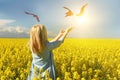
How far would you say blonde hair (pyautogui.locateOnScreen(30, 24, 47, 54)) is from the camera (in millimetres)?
6787

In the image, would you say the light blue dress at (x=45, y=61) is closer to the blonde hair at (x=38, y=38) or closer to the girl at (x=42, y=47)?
the girl at (x=42, y=47)

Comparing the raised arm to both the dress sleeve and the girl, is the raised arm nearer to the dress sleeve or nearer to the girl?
the girl

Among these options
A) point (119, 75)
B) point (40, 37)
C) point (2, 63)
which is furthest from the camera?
point (2, 63)

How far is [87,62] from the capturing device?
9.02 metres

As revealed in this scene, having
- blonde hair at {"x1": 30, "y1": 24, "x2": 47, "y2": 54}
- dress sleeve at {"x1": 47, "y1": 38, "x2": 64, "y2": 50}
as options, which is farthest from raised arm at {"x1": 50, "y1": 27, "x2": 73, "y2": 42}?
blonde hair at {"x1": 30, "y1": 24, "x2": 47, "y2": 54}

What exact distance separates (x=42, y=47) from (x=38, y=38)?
0.18 metres

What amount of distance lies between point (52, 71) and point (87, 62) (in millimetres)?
2107

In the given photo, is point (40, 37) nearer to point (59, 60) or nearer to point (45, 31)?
point (45, 31)

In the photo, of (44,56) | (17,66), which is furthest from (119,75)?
(17,66)

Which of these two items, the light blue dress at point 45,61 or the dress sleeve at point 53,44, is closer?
the dress sleeve at point 53,44

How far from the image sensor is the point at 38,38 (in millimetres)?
6770

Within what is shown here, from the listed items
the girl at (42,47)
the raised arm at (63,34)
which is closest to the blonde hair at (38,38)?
the girl at (42,47)

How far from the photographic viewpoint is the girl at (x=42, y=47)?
6816mm

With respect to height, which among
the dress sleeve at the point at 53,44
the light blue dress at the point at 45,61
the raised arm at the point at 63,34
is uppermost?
the raised arm at the point at 63,34
